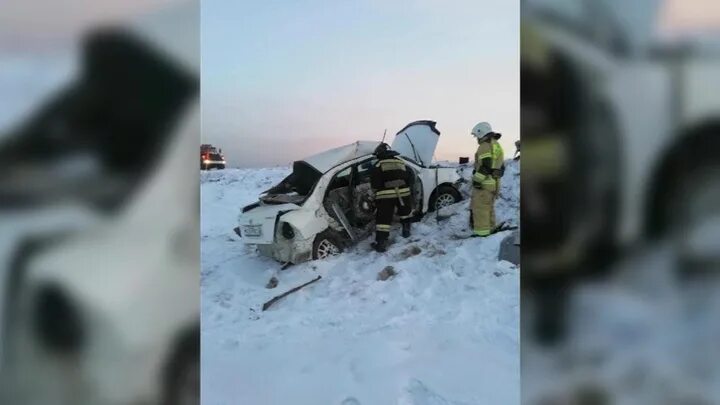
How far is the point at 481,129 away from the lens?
6484 mm

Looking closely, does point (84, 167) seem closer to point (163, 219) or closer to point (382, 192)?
point (163, 219)

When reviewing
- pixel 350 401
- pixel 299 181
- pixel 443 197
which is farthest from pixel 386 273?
pixel 350 401

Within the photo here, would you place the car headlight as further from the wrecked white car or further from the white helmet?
the white helmet

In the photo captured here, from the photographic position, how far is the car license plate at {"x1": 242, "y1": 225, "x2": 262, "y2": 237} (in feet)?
19.1

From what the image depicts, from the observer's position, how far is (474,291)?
5.25 metres

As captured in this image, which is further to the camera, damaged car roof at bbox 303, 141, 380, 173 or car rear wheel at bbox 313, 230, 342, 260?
damaged car roof at bbox 303, 141, 380, 173

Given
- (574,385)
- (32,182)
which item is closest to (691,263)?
(574,385)

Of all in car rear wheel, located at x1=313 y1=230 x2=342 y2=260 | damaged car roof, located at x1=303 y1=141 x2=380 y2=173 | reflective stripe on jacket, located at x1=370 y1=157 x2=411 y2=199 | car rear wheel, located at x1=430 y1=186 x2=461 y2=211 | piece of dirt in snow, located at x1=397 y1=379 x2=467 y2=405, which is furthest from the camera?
car rear wheel, located at x1=430 y1=186 x2=461 y2=211

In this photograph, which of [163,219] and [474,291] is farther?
[474,291]

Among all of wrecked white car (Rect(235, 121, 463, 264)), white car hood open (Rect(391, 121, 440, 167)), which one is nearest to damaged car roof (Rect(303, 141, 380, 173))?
wrecked white car (Rect(235, 121, 463, 264))

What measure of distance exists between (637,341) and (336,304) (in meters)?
4.19

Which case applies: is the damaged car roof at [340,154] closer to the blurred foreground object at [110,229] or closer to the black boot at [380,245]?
the black boot at [380,245]

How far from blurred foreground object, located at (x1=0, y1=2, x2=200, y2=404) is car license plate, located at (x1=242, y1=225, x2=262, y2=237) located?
15.4 ft

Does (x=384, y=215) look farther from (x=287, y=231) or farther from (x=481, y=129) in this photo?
(x=481, y=129)
